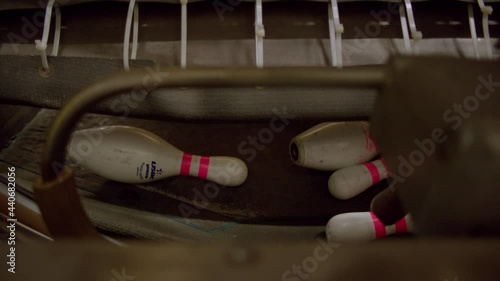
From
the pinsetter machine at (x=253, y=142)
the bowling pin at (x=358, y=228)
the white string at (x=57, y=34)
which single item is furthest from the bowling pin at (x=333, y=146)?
the white string at (x=57, y=34)

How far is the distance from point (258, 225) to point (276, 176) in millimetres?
138

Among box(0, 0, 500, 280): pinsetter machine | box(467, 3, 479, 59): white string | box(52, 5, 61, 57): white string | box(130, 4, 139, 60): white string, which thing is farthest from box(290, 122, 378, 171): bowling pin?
box(52, 5, 61, 57): white string

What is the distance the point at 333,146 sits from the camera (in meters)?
0.85

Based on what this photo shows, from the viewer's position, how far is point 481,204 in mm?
352

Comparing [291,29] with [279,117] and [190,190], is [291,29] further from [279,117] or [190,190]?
[190,190]

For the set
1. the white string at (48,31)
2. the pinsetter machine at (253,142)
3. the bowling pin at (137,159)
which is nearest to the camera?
the pinsetter machine at (253,142)

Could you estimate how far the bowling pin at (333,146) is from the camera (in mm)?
846

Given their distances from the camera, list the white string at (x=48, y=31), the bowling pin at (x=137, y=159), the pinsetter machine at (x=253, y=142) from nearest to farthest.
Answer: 1. the pinsetter machine at (x=253, y=142)
2. the white string at (x=48, y=31)
3. the bowling pin at (x=137, y=159)

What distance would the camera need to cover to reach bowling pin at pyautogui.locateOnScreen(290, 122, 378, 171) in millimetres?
846

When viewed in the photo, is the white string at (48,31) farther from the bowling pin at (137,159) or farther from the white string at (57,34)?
the bowling pin at (137,159)

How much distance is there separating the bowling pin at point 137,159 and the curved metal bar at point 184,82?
42cm

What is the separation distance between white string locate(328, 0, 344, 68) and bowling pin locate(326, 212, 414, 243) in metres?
0.30

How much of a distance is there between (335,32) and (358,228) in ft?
1.21


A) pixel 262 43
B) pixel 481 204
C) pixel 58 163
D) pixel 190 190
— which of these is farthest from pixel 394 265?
pixel 190 190
